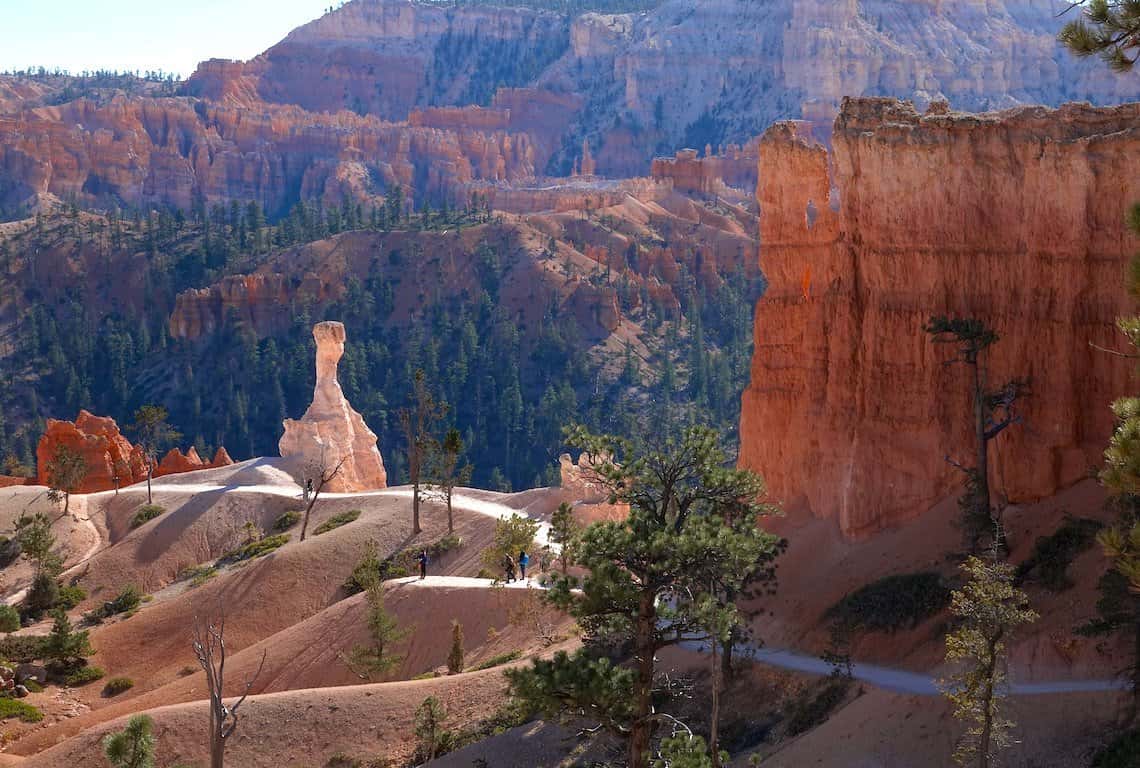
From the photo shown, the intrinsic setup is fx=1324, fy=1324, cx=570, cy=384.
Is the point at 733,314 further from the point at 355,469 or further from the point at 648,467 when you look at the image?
the point at 648,467

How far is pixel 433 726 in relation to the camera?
33375 millimetres

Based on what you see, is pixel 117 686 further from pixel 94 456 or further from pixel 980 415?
pixel 94 456

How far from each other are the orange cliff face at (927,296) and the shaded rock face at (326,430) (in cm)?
3305

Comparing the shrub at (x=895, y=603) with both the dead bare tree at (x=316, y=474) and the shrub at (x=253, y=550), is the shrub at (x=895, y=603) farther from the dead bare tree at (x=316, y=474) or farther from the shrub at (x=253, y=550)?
the dead bare tree at (x=316, y=474)

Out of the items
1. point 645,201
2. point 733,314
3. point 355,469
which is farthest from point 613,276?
point 355,469

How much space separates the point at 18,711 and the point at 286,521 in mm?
20851

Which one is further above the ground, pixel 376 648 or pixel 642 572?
pixel 642 572

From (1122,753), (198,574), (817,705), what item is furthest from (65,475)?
(1122,753)

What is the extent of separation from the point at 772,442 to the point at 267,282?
99544mm

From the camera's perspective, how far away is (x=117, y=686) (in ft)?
152

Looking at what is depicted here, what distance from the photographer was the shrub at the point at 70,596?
54938 mm

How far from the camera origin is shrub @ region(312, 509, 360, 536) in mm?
58594

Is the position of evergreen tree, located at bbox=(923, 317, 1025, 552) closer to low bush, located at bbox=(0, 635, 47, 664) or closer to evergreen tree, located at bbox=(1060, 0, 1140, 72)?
evergreen tree, located at bbox=(1060, 0, 1140, 72)

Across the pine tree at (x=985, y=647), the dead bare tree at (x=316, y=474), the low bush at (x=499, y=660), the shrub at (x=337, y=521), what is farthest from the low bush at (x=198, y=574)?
the pine tree at (x=985, y=647)
